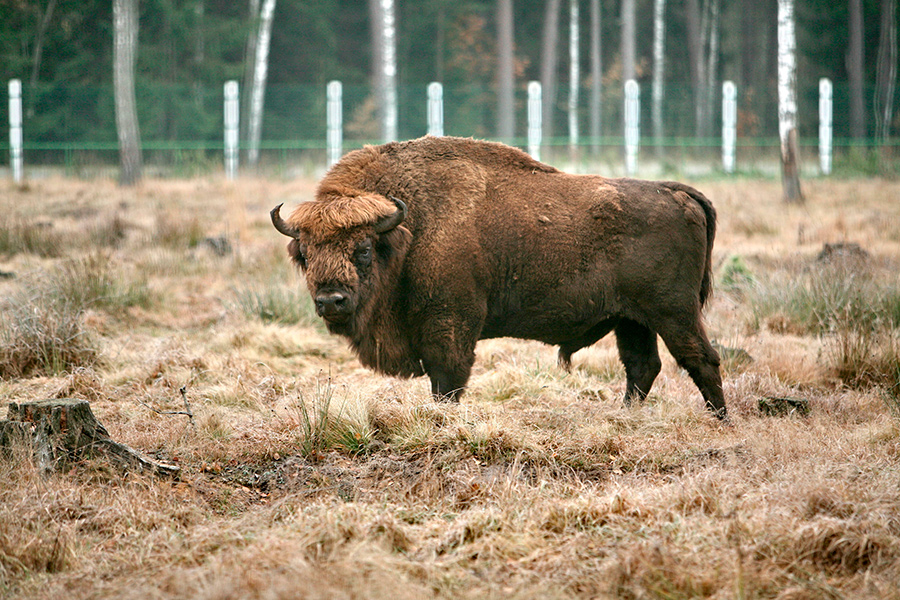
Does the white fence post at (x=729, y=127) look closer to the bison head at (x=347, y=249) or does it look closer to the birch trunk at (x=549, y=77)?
the birch trunk at (x=549, y=77)

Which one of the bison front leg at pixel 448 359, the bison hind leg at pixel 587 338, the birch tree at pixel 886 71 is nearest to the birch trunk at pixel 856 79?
the birch tree at pixel 886 71

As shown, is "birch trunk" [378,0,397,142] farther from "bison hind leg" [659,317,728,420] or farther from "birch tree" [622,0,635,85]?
"bison hind leg" [659,317,728,420]

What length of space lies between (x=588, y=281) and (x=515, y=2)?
38561mm

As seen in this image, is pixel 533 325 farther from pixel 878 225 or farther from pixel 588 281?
pixel 878 225

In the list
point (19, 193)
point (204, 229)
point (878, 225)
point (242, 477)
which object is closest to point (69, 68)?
point (19, 193)

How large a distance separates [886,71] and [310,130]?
23.4 m

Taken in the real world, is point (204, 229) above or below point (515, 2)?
below

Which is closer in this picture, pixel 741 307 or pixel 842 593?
pixel 842 593

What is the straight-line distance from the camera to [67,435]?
4.67m

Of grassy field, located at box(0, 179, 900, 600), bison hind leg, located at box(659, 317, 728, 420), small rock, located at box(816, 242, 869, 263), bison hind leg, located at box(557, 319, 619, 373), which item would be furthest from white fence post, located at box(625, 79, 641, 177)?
bison hind leg, located at box(659, 317, 728, 420)

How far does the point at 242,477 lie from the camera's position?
15.6ft

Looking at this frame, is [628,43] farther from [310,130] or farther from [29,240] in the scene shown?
[29,240]

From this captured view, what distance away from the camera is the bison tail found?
20.2 feet

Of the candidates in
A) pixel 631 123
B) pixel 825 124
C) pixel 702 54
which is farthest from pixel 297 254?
pixel 702 54
